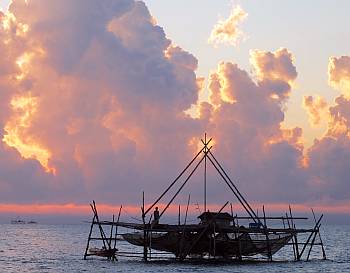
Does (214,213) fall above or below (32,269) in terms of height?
above

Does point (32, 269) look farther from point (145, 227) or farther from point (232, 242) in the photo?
point (232, 242)

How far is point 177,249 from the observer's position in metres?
55.0

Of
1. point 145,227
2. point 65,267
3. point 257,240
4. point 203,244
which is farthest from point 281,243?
point 65,267

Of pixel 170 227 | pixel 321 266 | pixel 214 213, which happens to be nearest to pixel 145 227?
pixel 170 227

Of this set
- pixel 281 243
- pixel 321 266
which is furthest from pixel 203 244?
pixel 321 266

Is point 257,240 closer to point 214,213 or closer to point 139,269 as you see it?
point 214,213

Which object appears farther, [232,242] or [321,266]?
[321,266]

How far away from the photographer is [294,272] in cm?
5450

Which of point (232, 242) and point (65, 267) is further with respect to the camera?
point (65, 267)

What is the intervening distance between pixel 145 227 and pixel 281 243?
1078cm

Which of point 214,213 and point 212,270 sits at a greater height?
point 214,213

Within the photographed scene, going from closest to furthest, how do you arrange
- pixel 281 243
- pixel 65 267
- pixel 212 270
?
pixel 212 270 → pixel 281 243 → pixel 65 267

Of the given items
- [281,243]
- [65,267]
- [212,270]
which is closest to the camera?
[212,270]

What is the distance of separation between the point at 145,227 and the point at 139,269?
3.20 meters
